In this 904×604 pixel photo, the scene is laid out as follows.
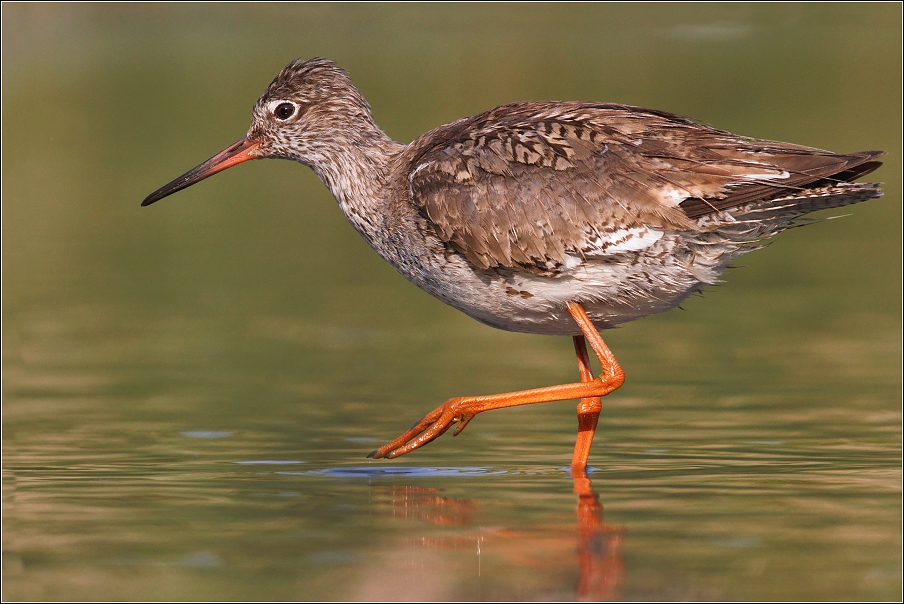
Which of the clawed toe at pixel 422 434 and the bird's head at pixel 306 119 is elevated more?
the bird's head at pixel 306 119

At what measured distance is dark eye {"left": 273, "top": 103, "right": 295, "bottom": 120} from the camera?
440 inches

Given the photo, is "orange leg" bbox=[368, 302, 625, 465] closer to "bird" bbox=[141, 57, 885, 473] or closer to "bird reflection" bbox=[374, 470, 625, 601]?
"bird" bbox=[141, 57, 885, 473]

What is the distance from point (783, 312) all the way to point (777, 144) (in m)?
6.36

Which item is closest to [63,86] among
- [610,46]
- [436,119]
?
[436,119]

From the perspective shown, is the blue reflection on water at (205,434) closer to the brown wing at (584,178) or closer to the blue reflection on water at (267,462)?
the blue reflection on water at (267,462)

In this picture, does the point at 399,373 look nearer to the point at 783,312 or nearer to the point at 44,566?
the point at 783,312

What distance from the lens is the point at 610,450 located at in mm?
10195

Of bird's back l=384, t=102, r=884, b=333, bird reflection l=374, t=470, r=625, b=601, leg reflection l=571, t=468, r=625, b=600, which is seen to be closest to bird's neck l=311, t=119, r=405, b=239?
bird's back l=384, t=102, r=884, b=333

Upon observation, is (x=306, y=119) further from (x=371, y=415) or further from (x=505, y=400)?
(x=505, y=400)

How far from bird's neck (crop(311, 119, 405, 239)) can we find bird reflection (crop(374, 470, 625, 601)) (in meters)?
2.38

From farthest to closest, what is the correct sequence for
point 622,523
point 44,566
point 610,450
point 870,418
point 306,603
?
1. point 870,418
2. point 610,450
3. point 622,523
4. point 44,566
5. point 306,603

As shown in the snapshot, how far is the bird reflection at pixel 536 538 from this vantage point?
6996mm

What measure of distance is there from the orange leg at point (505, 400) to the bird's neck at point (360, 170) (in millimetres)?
1476

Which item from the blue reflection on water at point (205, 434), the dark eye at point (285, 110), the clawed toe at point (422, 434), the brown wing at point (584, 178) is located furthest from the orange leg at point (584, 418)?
the dark eye at point (285, 110)
